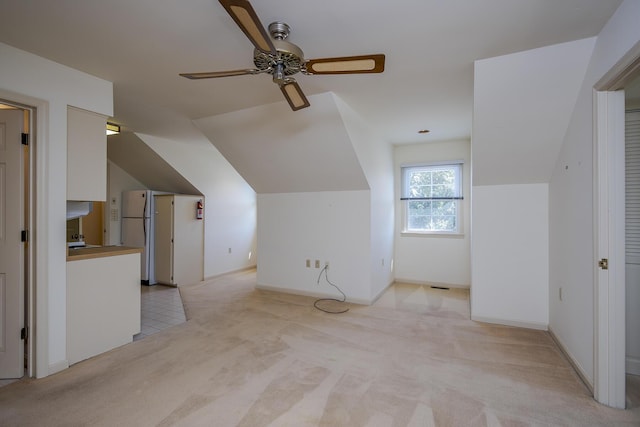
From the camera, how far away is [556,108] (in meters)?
2.50

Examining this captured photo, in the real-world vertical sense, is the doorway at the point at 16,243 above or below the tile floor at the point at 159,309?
above

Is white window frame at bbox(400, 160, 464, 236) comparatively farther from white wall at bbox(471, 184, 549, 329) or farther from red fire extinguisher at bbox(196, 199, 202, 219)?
Result: red fire extinguisher at bbox(196, 199, 202, 219)

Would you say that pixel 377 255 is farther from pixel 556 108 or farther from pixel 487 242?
pixel 556 108

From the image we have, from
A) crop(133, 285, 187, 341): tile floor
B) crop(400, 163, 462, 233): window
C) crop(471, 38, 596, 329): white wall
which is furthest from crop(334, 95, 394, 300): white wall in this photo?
crop(133, 285, 187, 341): tile floor

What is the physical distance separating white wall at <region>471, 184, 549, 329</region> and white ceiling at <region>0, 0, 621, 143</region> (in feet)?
4.11

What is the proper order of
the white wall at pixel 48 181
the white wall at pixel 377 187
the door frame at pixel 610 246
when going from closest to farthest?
the door frame at pixel 610 246
the white wall at pixel 48 181
the white wall at pixel 377 187

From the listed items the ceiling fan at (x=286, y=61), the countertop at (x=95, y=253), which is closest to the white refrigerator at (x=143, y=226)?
the countertop at (x=95, y=253)

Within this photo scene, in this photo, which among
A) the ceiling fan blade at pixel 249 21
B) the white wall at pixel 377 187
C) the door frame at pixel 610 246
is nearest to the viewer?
the ceiling fan blade at pixel 249 21

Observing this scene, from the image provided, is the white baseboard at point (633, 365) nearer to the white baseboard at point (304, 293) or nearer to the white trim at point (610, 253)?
the white trim at point (610, 253)

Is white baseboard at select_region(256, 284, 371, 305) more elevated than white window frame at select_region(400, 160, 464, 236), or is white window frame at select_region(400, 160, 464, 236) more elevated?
white window frame at select_region(400, 160, 464, 236)

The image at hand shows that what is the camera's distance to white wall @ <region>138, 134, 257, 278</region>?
205 inches

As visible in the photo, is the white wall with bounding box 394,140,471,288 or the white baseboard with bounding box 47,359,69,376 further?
the white wall with bounding box 394,140,471,288

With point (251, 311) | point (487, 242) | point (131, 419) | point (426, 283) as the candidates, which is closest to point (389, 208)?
point (426, 283)

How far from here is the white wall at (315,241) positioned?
4.12 meters
